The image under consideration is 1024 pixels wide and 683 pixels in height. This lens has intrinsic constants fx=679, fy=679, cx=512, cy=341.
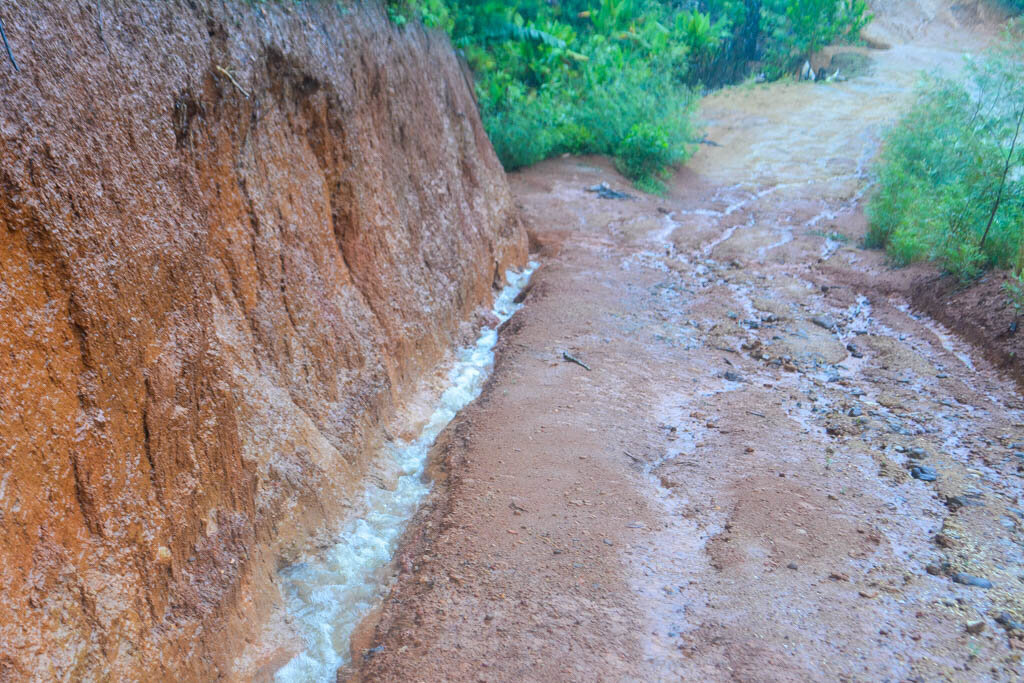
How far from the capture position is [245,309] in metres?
3.67

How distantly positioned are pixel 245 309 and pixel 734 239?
8966 mm

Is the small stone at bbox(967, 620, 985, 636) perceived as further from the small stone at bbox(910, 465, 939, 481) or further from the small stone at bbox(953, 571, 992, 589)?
the small stone at bbox(910, 465, 939, 481)

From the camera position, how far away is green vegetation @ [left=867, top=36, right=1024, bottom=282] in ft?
24.1

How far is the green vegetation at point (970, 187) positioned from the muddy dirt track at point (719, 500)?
0.73 metres

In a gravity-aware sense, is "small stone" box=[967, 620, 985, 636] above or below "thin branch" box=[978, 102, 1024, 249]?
below

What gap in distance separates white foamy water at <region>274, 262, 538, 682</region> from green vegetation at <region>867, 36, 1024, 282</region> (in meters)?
6.38

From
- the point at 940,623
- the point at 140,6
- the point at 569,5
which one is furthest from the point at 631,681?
the point at 569,5

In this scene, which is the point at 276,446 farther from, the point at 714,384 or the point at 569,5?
the point at 569,5

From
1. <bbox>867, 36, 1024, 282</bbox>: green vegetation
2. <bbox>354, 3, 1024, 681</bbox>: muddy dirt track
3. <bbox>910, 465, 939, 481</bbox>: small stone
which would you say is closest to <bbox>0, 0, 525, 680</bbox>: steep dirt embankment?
<bbox>354, 3, 1024, 681</bbox>: muddy dirt track

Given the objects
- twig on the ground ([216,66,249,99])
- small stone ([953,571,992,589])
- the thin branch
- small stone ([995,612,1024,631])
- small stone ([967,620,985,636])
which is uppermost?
twig on the ground ([216,66,249,99])

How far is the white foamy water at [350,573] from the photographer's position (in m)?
3.26

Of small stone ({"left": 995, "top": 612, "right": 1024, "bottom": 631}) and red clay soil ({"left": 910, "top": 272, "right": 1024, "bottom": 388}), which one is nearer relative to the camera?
small stone ({"left": 995, "top": 612, "right": 1024, "bottom": 631})

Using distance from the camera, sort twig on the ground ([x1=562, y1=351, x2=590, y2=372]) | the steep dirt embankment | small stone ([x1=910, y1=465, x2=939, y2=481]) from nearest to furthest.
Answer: the steep dirt embankment
small stone ([x1=910, y1=465, x2=939, y2=481])
twig on the ground ([x1=562, y1=351, x2=590, y2=372])

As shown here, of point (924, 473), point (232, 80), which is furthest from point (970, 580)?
point (232, 80)
